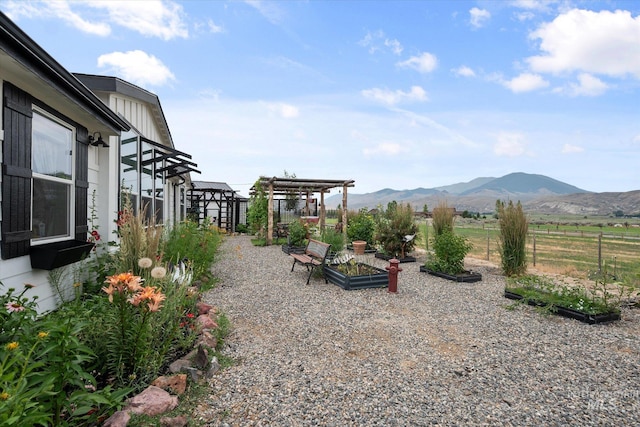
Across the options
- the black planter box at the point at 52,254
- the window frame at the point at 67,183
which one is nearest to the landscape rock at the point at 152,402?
the black planter box at the point at 52,254

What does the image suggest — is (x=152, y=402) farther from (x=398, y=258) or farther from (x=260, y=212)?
(x=260, y=212)

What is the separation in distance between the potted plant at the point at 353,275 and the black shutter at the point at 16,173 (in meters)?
4.55

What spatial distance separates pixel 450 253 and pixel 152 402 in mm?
6636

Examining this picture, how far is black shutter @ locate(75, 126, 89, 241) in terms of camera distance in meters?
3.93

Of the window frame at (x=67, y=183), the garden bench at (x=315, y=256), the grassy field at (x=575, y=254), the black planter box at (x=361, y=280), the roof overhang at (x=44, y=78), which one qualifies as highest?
the roof overhang at (x=44, y=78)

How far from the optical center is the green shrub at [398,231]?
9695mm

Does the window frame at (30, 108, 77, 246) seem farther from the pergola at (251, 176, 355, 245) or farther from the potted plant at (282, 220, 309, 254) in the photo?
the pergola at (251, 176, 355, 245)

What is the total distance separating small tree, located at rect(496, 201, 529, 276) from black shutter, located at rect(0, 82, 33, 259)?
8008mm

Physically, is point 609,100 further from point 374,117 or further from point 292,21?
point 292,21

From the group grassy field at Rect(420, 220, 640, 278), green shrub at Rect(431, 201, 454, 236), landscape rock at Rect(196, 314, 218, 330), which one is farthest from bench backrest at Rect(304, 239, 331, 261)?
grassy field at Rect(420, 220, 640, 278)

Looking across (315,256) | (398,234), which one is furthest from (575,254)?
(315,256)

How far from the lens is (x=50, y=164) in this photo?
3451 millimetres

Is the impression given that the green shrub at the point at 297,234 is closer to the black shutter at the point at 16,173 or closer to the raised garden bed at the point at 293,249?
the raised garden bed at the point at 293,249

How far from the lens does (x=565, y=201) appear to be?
4171 inches
